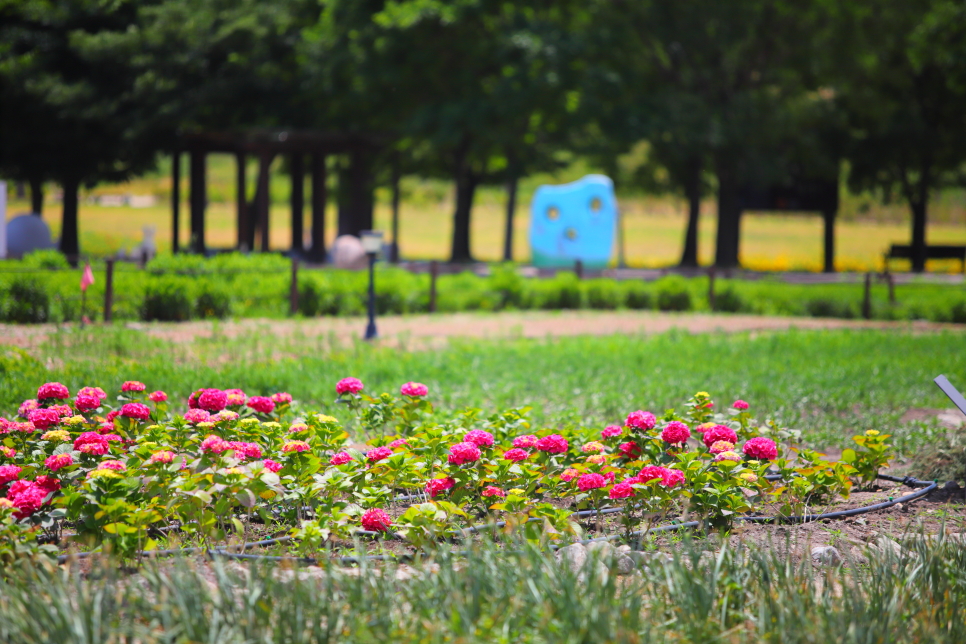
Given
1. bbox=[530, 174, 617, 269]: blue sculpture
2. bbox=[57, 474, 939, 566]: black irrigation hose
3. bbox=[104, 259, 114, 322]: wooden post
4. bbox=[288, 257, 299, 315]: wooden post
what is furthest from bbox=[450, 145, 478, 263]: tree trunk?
bbox=[57, 474, 939, 566]: black irrigation hose

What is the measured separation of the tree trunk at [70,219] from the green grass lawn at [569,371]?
19.5 metres

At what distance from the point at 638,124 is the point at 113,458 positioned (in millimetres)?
25522

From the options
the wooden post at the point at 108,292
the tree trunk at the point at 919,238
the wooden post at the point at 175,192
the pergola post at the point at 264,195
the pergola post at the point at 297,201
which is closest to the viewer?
the wooden post at the point at 108,292

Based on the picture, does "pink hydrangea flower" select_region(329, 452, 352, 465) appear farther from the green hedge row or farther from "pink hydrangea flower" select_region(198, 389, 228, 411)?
the green hedge row

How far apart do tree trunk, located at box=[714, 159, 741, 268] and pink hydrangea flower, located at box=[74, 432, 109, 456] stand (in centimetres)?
2827

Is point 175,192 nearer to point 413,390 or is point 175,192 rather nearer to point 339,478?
point 413,390

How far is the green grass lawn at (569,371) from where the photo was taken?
7648mm

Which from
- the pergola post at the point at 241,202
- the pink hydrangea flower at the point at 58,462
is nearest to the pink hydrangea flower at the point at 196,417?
the pink hydrangea flower at the point at 58,462

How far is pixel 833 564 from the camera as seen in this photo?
3941mm

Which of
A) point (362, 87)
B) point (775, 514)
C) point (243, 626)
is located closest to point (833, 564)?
point (775, 514)

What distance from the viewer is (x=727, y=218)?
3175 cm

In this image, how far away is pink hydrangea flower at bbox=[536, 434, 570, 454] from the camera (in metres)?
4.54

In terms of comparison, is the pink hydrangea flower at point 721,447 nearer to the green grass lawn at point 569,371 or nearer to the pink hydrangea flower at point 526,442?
the pink hydrangea flower at point 526,442

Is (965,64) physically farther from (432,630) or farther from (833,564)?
(432,630)
